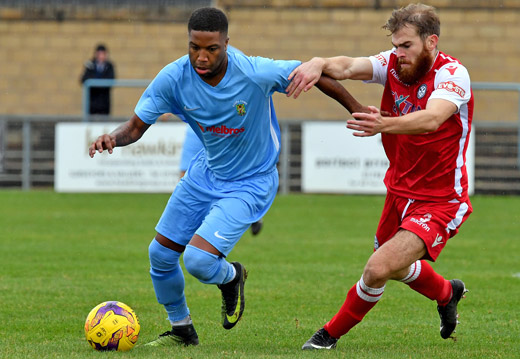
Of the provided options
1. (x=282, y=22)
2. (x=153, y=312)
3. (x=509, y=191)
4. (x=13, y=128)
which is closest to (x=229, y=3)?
(x=282, y=22)

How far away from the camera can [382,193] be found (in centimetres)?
1786

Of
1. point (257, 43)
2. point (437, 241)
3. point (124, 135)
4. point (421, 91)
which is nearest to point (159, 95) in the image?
point (124, 135)

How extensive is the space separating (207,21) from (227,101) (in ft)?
1.81

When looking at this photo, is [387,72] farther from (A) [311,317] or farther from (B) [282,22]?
(B) [282,22]

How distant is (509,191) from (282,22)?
7.27m

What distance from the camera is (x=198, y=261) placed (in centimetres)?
602

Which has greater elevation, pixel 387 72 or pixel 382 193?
pixel 387 72

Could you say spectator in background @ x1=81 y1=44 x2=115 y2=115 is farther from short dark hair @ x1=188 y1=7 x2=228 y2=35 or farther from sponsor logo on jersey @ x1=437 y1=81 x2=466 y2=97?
sponsor logo on jersey @ x1=437 y1=81 x2=466 y2=97

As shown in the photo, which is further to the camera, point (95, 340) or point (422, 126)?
point (95, 340)

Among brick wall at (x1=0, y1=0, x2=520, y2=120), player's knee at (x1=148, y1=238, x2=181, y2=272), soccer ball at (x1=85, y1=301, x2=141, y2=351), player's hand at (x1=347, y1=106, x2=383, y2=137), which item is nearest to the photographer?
player's hand at (x1=347, y1=106, x2=383, y2=137)

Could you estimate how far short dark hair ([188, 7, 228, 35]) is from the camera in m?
5.91

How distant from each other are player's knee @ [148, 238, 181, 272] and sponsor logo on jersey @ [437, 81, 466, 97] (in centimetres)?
201

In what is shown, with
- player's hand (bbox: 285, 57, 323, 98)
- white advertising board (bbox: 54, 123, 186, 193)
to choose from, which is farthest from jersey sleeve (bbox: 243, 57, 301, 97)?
white advertising board (bbox: 54, 123, 186, 193)

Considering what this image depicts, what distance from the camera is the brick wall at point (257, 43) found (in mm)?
22391
